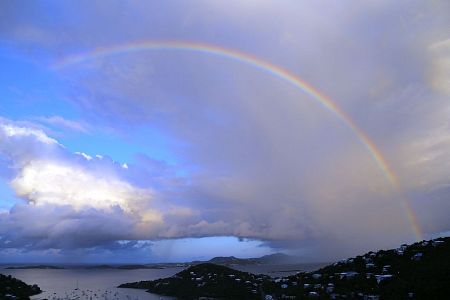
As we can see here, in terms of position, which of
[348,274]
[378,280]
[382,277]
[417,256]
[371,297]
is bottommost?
[371,297]

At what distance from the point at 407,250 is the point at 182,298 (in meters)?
109

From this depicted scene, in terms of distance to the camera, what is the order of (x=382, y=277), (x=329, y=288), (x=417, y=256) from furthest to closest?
(x=417, y=256) → (x=329, y=288) → (x=382, y=277)

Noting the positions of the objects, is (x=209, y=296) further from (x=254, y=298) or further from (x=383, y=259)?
(x=383, y=259)

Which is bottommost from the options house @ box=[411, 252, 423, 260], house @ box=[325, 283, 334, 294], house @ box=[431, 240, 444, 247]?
house @ box=[325, 283, 334, 294]

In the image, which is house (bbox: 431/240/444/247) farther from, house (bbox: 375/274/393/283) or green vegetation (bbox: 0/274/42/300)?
green vegetation (bbox: 0/274/42/300)

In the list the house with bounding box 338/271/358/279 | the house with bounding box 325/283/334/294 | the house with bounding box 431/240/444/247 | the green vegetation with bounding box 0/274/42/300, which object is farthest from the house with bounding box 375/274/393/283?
the green vegetation with bounding box 0/274/42/300

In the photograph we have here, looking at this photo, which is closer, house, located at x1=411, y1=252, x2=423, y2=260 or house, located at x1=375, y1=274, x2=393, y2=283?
house, located at x1=375, y1=274, x2=393, y2=283

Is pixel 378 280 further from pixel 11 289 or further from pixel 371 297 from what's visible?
pixel 11 289

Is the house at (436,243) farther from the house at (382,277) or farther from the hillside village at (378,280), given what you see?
the house at (382,277)

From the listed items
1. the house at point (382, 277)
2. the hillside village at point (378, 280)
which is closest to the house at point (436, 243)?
the hillside village at point (378, 280)

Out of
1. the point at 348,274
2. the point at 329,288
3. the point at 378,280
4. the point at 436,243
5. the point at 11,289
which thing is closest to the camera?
the point at 378,280

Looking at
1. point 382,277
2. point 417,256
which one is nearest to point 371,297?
point 382,277

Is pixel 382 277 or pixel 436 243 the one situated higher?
pixel 436 243

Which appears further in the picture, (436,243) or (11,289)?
(11,289)
